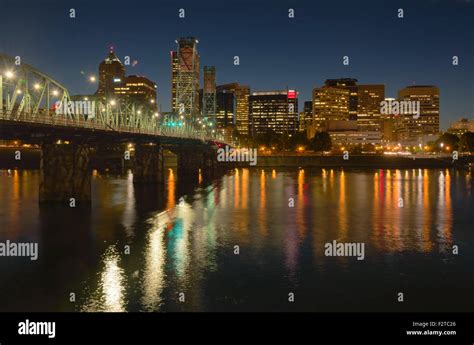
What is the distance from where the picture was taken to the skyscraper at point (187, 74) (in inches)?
7013

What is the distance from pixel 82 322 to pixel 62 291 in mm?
4680

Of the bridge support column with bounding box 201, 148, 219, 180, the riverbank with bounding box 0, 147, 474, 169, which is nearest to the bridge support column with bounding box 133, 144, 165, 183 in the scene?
the bridge support column with bounding box 201, 148, 219, 180

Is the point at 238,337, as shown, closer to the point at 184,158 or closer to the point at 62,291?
the point at 62,291

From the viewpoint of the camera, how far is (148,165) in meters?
92.2

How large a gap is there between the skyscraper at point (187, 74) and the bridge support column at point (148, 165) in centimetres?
8514

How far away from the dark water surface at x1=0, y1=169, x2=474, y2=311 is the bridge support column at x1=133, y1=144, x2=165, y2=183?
26872 mm

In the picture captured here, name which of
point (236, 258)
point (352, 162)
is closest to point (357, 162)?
point (352, 162)

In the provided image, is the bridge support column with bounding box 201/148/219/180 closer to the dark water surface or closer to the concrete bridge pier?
the concrete bridge pier

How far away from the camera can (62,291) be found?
83.3 feet

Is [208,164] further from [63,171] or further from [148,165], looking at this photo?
[63,171]

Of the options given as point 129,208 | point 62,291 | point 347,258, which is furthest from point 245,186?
point 62,291

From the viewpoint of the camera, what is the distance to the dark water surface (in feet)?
79.0

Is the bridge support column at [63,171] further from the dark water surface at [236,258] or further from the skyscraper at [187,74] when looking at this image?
the skyscraper at [187,74]

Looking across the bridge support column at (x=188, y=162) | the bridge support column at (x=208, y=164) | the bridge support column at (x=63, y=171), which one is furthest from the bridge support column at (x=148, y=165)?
the bridge support column at (x=63, y=171)
